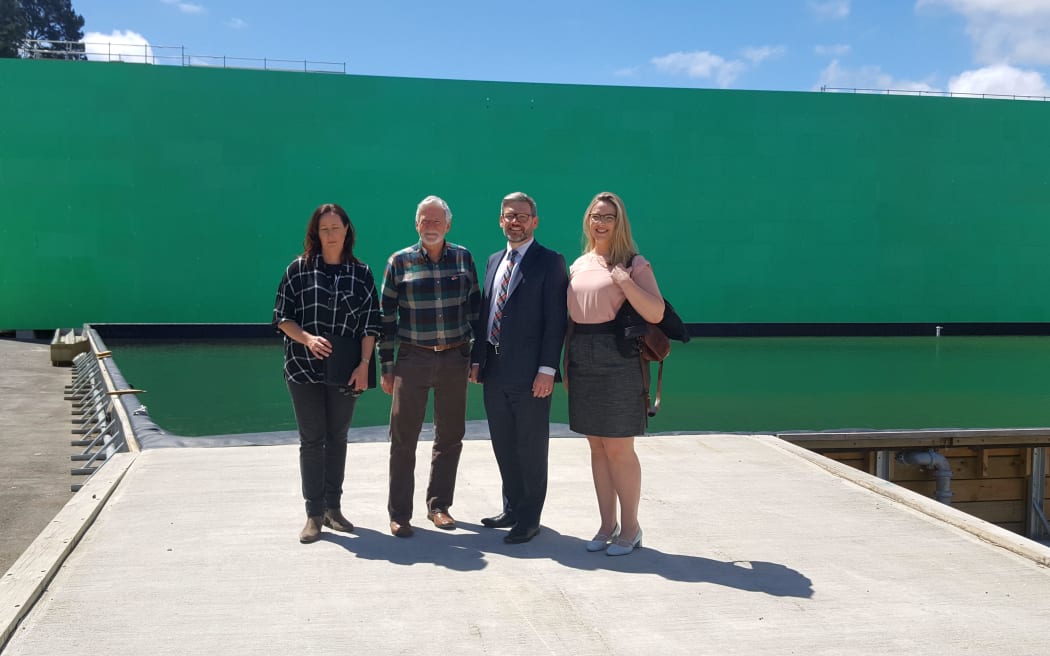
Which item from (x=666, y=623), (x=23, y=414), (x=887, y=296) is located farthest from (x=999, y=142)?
(x=666, y=623)

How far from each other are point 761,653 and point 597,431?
3.10 ft

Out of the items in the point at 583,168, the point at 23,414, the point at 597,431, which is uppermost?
the point at 583,168

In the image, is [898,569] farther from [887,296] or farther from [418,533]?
[887,296]

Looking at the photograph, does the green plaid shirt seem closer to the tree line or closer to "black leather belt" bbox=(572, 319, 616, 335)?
"black leather belt" bbox=(572, 319, 616, 335)

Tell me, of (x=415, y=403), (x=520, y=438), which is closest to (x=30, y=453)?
(x=415, y=403)

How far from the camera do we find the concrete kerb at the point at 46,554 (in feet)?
7.34

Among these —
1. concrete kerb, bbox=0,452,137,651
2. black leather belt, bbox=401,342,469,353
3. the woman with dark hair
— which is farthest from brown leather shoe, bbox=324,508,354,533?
concrete kerb, bbox=0,452,137,651

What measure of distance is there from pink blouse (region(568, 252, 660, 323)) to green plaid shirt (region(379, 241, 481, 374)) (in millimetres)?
352

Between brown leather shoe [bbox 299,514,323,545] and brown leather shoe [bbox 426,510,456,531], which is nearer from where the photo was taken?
brown leather shoe [bbox 299,514,323,545]

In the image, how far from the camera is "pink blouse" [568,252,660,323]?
2850 millimetres

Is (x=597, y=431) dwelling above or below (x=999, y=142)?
below

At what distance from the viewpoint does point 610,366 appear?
2.87 m

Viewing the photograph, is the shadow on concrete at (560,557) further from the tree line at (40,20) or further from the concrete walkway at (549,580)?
the tree line at (40,20)

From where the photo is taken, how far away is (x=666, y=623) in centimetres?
224
